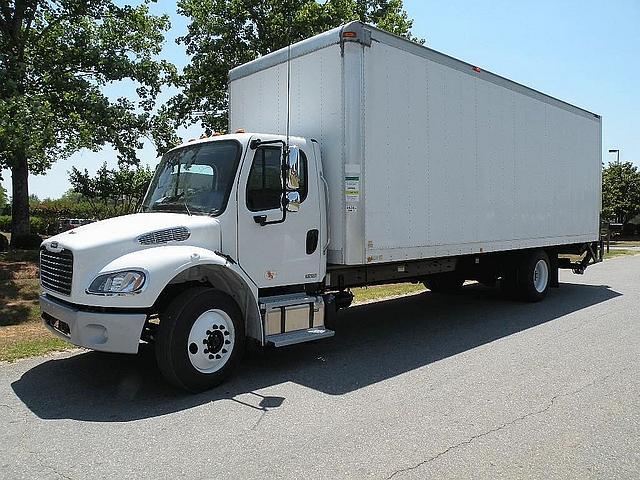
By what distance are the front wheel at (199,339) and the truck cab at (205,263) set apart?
0.01 m

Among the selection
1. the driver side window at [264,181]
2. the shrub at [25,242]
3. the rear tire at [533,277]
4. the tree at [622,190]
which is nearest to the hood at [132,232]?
the driver side window at [264,181]

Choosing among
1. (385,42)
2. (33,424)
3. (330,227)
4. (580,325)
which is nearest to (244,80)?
(385,42)

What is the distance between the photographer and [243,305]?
6441 millimetres

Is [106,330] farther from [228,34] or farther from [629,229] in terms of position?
[629,229]

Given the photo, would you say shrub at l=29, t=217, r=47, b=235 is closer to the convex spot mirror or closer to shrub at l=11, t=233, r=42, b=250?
shrub at l=11, t=233, r=42, b=250

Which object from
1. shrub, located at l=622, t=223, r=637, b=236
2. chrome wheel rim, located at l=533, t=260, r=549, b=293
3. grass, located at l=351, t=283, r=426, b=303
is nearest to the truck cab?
grass, located at l=351, t=283, r=426, b=303

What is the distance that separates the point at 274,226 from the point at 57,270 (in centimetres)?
231

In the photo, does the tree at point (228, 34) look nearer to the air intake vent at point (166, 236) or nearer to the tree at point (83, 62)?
the tree at point (83, 62)

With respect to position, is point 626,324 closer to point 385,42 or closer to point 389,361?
point 389,361

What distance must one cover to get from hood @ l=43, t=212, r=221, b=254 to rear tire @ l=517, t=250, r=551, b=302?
7.17 m

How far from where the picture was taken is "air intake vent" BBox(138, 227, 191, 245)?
5.69 metres

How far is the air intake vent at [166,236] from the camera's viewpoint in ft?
18.7

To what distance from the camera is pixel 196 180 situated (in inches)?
260

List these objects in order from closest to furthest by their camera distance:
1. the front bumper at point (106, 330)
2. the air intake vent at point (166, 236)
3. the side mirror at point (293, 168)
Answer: the front bumper at point (106, 330) < the air intake vent at point (166, 236) < the side mirror at point (293, 168)
